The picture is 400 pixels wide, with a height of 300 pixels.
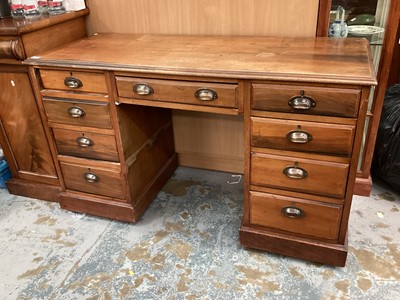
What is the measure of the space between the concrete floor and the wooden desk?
100 mm

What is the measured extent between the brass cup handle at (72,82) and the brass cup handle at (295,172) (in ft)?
3.27

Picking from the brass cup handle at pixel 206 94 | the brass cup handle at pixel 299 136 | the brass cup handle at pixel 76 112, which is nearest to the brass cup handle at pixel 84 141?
the brass cup handle at pixel 76 112

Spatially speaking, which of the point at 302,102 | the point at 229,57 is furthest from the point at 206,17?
the point at 302,102

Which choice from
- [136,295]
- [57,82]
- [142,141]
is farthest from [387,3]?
[136,295]

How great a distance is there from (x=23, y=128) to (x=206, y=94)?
1164 mm

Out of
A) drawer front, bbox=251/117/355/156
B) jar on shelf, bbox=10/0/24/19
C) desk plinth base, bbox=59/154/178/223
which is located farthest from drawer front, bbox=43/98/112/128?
drawer front, bbox=251/117/355/156

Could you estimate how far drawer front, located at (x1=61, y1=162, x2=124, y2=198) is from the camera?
6.24ft

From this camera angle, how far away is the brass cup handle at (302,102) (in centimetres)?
135

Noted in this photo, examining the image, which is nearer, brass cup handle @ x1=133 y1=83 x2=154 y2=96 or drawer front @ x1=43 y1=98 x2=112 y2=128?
brass cup handle @ x1=133 y1=83 x2=154 y2=96

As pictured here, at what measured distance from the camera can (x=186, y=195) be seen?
221 cm

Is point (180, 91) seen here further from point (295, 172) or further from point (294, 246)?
point (294, 246)

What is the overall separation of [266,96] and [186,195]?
0.99m

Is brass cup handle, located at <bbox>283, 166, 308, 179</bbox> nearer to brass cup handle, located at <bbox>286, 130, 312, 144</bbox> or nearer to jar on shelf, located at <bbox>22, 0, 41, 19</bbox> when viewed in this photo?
brass cup handle, located at <bbox>286, 130, 312, 144</bbox>

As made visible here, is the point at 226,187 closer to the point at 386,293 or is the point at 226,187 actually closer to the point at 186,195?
the point at 186,195
